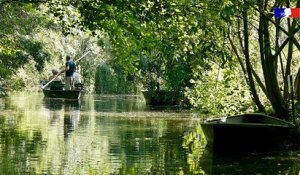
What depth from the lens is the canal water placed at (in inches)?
476

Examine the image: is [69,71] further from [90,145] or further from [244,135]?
[244,135]

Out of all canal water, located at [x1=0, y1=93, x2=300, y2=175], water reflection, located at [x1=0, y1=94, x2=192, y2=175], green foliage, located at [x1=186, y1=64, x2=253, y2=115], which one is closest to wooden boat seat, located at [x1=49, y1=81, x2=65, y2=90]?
water reflection, located at [x1=0, y1=94, x2=192, y2=175]

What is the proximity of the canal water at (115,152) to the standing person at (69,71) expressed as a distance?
1424cm

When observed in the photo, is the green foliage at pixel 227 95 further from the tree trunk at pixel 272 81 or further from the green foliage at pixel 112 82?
the green foliage at pixel 112 82

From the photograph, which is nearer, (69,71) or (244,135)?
(244,135)

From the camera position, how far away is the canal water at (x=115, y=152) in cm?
1210

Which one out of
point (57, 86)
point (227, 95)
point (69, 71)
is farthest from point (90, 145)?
point (57, 86)

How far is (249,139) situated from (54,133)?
5.46 meters

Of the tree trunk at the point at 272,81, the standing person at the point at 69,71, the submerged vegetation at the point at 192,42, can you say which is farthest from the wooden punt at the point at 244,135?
the standing person at the point at 69,71

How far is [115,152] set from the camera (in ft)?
46.9

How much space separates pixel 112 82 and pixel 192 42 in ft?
141

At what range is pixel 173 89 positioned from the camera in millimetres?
36750

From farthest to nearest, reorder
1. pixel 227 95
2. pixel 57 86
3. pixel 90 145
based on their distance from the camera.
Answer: pixel 57 86 → pixel 227 95 → pixel 90 145

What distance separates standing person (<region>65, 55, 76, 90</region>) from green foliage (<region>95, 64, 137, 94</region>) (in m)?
22.6
